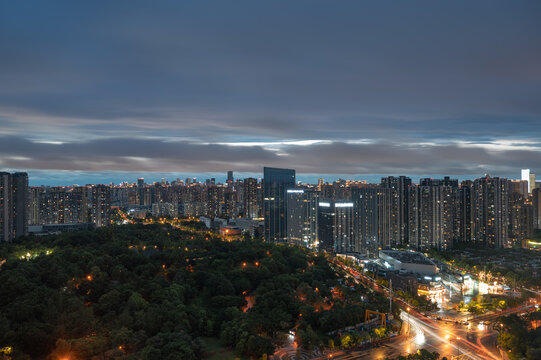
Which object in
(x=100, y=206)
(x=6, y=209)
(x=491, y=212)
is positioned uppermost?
(x=6, y=209)

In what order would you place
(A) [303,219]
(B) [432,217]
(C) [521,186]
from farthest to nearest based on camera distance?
(C) [521,186] < (A) [303,219] < (B) [432,217]

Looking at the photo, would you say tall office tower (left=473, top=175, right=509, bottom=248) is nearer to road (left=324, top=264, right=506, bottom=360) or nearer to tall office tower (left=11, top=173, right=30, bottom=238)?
road (left=324, top=264, right=506, bottom=360)

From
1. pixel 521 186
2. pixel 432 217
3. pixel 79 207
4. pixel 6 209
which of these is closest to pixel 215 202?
pixel 79 207

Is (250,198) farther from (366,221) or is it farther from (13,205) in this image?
(13,205)

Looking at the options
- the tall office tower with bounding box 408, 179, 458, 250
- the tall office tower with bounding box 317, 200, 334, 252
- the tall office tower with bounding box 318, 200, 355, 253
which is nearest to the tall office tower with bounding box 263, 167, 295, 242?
the tall office tower with bounding box 317, 200, 334, 252

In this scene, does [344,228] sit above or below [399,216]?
below

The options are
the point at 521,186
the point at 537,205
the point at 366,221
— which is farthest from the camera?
the point at 521,186

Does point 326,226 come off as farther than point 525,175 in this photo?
No
